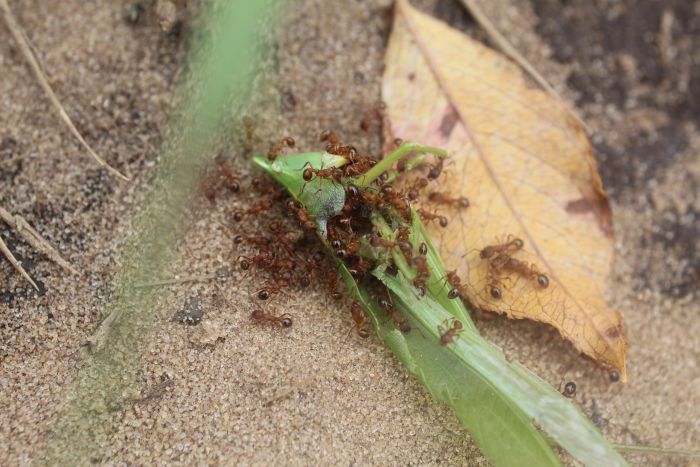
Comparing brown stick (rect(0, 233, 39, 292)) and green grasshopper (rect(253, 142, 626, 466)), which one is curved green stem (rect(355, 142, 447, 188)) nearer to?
green grasshopper (rect(253, 142, 626, 466))

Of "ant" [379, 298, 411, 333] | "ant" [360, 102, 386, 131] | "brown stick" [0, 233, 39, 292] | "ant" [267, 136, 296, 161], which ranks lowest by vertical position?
"brown stick" [0, 233, 39, 292]

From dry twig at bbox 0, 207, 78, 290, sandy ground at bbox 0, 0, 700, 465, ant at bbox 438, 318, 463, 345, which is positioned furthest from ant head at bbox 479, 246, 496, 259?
dry twig at bbox 0, 207, 78, 290

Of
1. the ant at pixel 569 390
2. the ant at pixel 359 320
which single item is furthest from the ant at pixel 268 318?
the ant at pixel 569 390

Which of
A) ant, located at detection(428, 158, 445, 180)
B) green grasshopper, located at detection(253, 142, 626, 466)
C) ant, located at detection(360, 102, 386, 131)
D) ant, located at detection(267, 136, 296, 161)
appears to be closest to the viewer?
green grasshopper, located at detection(253, 142, 626, 466)

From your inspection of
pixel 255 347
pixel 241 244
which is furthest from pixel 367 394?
pixel 241 244

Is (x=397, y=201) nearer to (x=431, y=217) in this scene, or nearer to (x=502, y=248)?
(x=431, y=217)

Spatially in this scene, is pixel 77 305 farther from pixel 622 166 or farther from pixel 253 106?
pixel 622 166
